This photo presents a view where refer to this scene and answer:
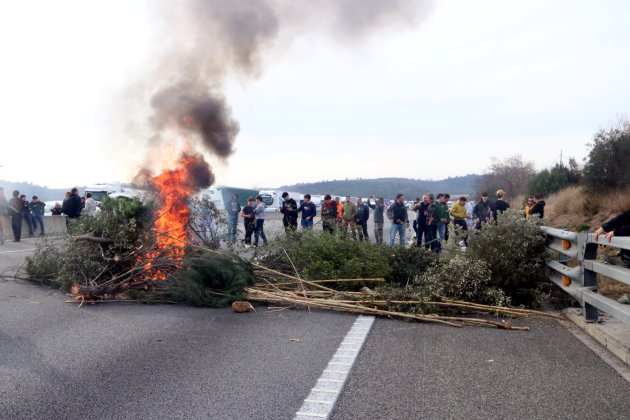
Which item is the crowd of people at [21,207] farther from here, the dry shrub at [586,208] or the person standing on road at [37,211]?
the dry shrub at [586,208]

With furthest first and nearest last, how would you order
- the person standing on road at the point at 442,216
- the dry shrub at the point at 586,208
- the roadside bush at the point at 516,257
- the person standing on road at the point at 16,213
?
the person standing on road at the point at 16,213
the dry shrub at the point at 586,208
the person standing on road at the point at 442,216
the roadside bush at the point at 516,257

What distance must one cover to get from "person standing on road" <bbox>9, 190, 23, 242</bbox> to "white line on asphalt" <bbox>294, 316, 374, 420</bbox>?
16795mm

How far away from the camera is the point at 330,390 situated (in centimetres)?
426

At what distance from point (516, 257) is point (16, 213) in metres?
17.4

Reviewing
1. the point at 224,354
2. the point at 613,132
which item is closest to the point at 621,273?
the point at 224,354

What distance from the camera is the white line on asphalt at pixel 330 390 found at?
3.84 meters

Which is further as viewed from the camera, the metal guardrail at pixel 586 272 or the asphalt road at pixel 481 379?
the metal guardrail at pixel 586 272

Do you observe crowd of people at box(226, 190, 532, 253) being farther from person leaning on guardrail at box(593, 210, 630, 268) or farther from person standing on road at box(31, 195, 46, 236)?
person standing on road at box(31, 195, 46, 236)

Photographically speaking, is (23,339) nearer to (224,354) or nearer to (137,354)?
(137,354)

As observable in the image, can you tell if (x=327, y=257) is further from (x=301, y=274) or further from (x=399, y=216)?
(x=399, y=216)

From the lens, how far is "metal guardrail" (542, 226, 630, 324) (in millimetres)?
5410

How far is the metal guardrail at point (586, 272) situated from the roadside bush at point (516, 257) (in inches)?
8.8

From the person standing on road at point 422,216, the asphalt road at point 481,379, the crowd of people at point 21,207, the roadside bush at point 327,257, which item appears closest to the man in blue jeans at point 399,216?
the person standing on road at point 422,216

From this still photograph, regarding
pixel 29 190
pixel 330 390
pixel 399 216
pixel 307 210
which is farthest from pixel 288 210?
pixel 29 190
